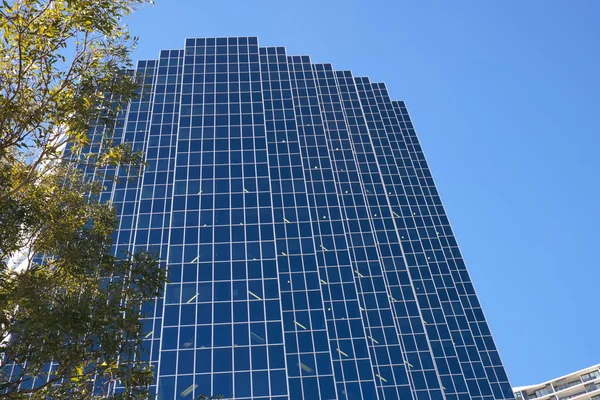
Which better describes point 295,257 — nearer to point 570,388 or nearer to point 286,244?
point 286,244

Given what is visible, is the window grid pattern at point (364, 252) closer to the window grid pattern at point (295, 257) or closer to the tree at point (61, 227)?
the window grid pattern at point (295, 257)

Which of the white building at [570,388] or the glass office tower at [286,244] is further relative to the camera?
→ the white building at [570,388]

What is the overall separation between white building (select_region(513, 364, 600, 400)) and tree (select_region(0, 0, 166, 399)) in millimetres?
99852

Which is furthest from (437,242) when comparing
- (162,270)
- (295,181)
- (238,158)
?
(162,270)

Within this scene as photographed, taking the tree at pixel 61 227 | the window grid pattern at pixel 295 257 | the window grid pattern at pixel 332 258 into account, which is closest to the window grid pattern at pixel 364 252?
the window grid pattern at pixel 332 258

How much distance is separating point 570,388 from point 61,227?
104481mm

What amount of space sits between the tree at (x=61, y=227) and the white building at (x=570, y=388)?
99852 millimetres

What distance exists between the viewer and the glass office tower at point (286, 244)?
1764 inches

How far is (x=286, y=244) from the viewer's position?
53.9 meters

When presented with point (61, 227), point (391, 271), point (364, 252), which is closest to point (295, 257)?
point (364, 252)

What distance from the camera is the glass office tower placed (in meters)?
44.8

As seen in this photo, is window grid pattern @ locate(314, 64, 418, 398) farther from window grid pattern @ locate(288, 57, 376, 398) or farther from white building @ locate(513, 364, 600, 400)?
white building @ locate(513, 364, 600, 400)

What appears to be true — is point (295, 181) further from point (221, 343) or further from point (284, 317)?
point (221, 343)

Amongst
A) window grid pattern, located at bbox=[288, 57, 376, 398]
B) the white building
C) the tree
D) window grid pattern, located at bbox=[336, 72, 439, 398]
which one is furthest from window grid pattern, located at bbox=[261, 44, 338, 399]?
the white building
